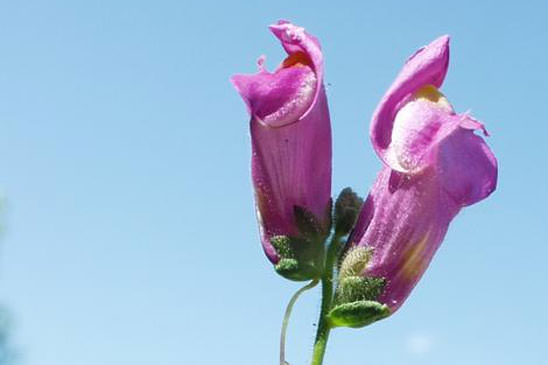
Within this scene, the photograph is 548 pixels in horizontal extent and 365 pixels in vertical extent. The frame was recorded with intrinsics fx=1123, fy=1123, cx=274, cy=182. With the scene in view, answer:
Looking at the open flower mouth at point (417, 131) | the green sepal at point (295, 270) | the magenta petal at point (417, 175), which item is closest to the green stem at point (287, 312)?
the green sepal at point (295, 270)

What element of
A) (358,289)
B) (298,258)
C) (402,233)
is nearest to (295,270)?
(298,258)

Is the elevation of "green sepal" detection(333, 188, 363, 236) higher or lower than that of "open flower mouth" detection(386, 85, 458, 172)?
lower

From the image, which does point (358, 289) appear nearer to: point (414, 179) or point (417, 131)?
point (414, 179)

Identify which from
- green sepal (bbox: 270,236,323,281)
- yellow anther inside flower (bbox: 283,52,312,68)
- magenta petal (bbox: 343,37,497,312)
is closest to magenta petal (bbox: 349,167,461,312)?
magenta petal (bbox: 343,37,497,312)

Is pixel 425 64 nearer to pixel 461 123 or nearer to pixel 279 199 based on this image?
pixel 461 123

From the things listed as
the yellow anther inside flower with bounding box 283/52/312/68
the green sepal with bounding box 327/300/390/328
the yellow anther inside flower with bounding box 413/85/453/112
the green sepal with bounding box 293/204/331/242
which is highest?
the yellow anther inside flower with bounding box 283/52/312/68

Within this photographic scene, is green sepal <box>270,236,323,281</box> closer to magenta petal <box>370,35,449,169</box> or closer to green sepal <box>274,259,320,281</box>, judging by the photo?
green sepal <box>274,259,320,281</box>
